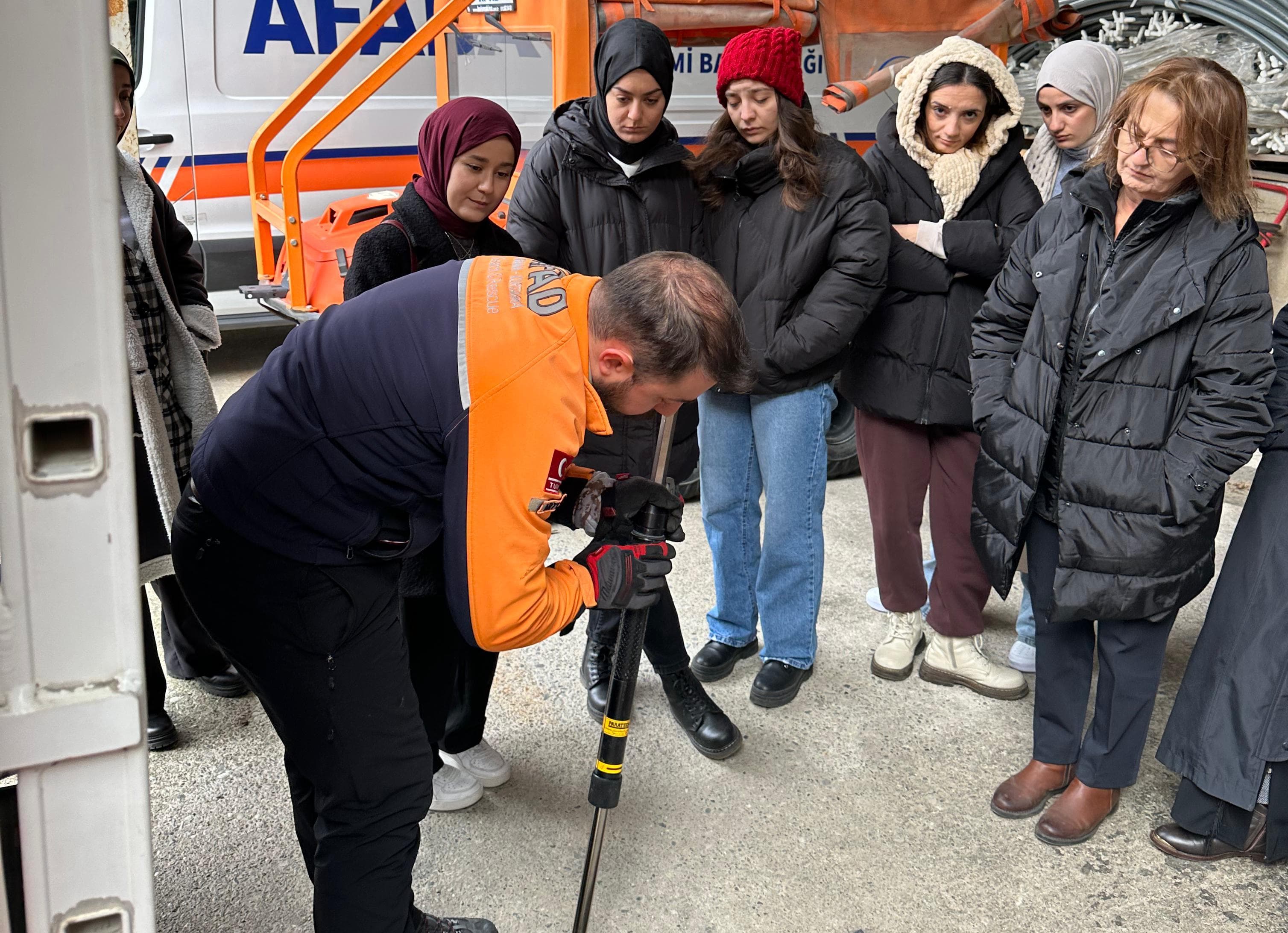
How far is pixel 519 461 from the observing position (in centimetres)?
158

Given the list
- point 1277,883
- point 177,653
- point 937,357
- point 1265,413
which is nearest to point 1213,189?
point 1265,413

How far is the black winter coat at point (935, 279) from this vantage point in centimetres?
291

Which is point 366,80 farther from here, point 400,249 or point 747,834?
point 747,834

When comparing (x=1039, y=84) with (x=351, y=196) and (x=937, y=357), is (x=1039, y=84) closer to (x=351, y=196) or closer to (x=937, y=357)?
(x=937, y=357)

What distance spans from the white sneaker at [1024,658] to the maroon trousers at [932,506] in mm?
208

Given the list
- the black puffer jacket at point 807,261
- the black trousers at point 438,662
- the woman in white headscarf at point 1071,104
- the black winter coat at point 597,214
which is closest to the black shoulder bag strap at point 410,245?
the black winter coat at point 597,214

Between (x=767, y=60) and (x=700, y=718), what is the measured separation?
5.65ft

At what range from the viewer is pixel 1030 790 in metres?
2.71

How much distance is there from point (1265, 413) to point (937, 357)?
35.5 inches

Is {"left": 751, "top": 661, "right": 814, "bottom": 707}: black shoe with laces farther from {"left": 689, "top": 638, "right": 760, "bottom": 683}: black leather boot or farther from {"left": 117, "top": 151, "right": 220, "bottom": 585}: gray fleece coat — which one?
{"left": 117, "top": 151, "right": 220, "bottom": 585}: gray fleece coat

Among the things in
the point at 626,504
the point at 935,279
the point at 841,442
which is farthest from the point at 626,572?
the point at 841,442

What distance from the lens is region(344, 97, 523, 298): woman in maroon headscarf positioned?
239cm

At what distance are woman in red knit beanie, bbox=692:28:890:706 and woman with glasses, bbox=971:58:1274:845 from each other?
0.40 metres

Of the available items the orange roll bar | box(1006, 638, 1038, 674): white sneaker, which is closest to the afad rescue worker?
box(1006, 638, 1038, 674): white sneaker
